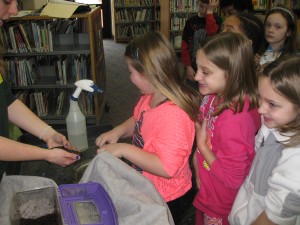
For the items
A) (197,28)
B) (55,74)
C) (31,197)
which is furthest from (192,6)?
(31,197)

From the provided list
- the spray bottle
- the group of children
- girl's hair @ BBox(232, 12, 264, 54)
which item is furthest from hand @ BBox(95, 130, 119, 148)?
girl's hair @ BBox(232, 12, 264, 54)

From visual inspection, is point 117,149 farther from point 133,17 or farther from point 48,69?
point 133,17

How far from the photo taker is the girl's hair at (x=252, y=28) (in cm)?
227

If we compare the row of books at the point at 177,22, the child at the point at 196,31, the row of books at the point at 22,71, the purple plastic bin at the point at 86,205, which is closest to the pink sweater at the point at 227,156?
the purple plastic bin at the point at 86,205

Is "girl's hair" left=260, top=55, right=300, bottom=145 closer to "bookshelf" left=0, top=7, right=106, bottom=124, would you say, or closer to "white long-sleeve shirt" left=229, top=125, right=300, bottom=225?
"white long-sleeve shirt" left=229, top=125, right=300, bottom=225

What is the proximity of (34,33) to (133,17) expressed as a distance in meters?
4.11

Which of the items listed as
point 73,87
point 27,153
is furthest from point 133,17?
point 27,153

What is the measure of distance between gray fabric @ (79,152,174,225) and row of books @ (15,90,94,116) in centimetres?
246

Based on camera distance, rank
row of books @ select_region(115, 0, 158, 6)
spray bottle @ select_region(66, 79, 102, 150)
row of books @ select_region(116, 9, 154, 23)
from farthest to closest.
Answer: row of books @ select_region(116, 9, 154, 23), row of books @ select_region(115, 0, 158, 6), spray bottle @ select_region(66, 79, 102, 150)

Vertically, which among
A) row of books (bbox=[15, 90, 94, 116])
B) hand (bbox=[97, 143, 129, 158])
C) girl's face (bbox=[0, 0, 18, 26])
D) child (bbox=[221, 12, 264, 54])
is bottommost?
row of books (bbox=[15, 90, 94, 116])

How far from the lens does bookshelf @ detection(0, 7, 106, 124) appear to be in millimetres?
3031

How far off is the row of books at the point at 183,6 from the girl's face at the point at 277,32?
3.76m

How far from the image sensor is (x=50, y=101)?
3441 millimetres

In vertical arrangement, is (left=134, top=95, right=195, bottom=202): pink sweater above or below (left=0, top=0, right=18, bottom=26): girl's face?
below
